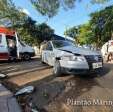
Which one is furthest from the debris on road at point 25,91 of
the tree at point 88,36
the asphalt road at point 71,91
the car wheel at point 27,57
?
the tree at point 88,36

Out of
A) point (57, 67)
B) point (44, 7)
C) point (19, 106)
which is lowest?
point (19, 106)

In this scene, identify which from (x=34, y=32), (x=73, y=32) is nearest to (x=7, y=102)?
(x=34, y=32)

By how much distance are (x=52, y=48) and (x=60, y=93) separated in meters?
3.60

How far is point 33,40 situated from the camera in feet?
139

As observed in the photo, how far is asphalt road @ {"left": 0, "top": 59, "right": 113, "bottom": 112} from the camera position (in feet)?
23.5

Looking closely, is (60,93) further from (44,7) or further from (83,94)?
(44,7)

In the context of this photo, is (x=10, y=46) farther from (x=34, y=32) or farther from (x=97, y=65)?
(x=34, y=32)

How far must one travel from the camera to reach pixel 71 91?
843 centimetres

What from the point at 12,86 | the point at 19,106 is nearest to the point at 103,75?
the point at 12,86

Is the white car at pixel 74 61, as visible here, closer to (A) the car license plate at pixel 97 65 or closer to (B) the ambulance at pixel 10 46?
(A) the car license plate at pixel 97 65

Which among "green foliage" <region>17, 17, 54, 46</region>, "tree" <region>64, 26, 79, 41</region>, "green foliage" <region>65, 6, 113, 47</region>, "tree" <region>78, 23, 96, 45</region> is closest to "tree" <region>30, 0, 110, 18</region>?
"green foliage" <region>17, 17, 54, 46</region>

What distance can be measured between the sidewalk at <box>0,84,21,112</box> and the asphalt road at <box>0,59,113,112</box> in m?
0.59

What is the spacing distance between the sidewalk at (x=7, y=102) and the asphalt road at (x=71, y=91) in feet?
1.95

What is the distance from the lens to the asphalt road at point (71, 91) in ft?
23.5
